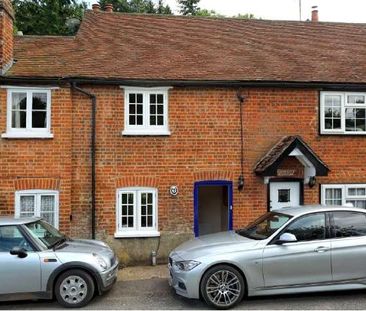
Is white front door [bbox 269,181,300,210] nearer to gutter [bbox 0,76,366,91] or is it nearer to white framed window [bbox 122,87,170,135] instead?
gutter [bbox 0,76,366,91]

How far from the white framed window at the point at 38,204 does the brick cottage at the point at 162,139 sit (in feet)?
0.08

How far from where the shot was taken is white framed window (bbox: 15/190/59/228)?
11141mm

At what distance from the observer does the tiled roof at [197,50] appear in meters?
12.1

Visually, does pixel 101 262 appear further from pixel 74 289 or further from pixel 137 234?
pixel 137 234

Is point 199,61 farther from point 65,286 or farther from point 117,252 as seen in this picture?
point 65,286

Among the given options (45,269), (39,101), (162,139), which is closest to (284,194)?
(162,139)

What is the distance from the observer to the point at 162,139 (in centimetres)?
1183

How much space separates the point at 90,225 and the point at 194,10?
3457 centimetres

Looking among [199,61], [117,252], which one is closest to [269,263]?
[117,252]

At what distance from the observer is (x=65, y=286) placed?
7777mm

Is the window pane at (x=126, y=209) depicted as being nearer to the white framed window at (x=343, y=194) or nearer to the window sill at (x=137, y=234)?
the window sill at (x=137, y=234)

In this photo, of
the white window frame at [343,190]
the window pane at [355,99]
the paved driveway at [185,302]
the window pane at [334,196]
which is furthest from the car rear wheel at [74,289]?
the window pane at [355,99]

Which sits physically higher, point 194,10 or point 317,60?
point 194,10

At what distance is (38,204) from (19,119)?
209 cm
